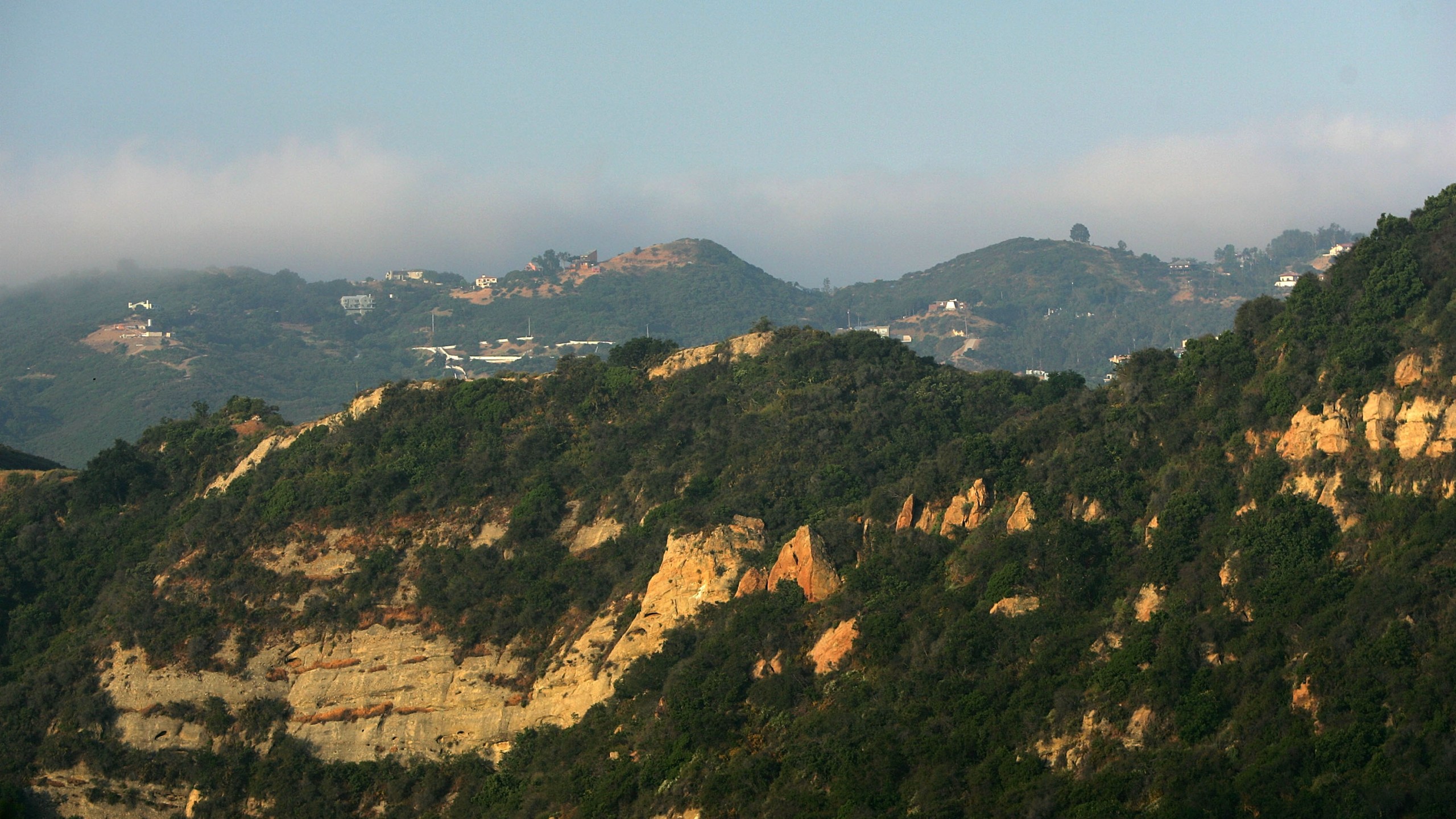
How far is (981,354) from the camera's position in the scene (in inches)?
6988

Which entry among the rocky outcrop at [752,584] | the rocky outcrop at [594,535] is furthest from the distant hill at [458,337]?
the rocky outcrop at [752,584]

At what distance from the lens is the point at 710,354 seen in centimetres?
6881

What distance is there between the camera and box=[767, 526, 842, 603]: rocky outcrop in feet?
154

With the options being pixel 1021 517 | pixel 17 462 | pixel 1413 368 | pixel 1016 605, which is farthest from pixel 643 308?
pixel 1413 368

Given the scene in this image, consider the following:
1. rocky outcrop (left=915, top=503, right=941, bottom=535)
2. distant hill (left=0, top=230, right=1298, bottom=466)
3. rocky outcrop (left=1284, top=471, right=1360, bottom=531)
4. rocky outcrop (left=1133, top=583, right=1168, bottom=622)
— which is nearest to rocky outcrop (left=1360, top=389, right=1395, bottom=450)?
rocky outcrop (left=1284, top=471, right=1360, bottom=531)

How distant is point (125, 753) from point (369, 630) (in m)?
8.46

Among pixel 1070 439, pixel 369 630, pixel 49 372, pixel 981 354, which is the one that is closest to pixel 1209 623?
pixel 1070 439

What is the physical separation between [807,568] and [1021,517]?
6.54 meters

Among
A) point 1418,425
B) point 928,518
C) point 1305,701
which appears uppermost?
point 1418,425

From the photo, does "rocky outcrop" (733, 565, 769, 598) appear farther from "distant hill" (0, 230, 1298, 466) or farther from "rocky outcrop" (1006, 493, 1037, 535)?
"distant hill" (0, 230, 1298, 466)

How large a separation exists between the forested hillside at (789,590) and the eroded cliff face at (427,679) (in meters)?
0.13

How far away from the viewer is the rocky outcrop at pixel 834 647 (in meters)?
43.8

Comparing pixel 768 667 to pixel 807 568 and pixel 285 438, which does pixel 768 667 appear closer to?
pixel 807 568

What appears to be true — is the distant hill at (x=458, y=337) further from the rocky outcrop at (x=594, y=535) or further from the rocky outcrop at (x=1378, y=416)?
the rocky outcrop at (x=1378, y=416)
